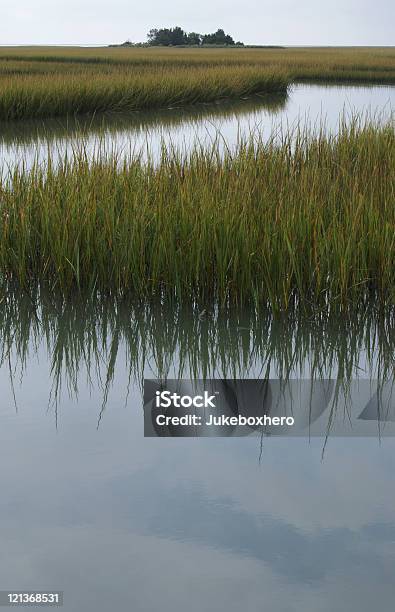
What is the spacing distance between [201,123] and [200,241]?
1206 centimetres

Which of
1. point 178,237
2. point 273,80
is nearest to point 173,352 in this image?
point 178,237

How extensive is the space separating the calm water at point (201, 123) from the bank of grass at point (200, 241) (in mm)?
3991

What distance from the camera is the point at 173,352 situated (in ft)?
15.8

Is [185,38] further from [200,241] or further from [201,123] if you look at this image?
[200,241]

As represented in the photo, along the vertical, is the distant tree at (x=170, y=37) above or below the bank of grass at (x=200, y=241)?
above

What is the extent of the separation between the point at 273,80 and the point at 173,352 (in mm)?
22273

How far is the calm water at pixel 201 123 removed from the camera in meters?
12.0

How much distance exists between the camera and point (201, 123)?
17.0 metres

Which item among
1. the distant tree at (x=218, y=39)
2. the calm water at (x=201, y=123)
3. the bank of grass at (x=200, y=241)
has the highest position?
the distant tree at (x=218, y=39)

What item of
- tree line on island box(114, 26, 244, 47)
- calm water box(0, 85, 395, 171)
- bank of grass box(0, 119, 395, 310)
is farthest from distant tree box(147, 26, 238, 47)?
bank of grass box(0, 119, 395, 310)

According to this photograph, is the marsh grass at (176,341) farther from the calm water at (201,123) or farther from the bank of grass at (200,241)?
the calm water at (201,123)

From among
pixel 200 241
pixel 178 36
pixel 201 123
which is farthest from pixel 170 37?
pixel 200 241

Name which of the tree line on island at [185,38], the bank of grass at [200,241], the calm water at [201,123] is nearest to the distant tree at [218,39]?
the tree line on island at [185,38]

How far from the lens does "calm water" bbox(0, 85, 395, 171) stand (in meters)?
12.0
